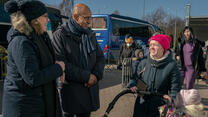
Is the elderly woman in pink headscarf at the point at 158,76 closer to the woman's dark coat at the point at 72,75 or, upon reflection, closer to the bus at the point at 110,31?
the woman's dark coat at the point at 72,75

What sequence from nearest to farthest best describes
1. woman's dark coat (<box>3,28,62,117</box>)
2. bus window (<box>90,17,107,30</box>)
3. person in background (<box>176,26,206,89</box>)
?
1. woman's dark coat (<box>3,28,62,117</box>)
2. person in background (<box>176,26,206,89</box>)
3. bus window (<box>90,17,107,30</box>)

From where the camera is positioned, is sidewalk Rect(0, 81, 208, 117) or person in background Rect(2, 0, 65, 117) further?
sidewalk Rect(0, 81, 208, 117)

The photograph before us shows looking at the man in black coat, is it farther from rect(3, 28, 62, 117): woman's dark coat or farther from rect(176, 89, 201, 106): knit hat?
rect(176, 89, 201, 106): knit hat

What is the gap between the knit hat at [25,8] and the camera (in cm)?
185

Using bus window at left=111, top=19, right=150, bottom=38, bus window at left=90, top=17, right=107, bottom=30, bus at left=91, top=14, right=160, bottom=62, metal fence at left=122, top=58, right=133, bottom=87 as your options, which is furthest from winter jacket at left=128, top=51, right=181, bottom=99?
bus window at left=111, top=19, right=150, bottom=38

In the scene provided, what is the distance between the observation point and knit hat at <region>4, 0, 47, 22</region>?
1.85 metres

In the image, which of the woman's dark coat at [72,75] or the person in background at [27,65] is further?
the woman's dark coat at [72,75]

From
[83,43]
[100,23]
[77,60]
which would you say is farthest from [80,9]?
[100,23]

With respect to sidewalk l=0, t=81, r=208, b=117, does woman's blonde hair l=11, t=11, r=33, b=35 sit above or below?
above

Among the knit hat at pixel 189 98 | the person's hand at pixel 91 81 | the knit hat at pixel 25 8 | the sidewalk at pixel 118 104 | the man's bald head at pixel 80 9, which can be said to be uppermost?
the man's bald head at pixel 80 9

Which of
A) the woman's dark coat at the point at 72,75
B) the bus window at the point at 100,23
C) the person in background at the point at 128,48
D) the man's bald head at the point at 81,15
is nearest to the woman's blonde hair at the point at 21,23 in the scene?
the woman's dark coat at the point at 72,75

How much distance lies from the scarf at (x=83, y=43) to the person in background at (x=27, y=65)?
1.53 ft

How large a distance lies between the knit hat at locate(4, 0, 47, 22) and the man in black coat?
519 millimetres

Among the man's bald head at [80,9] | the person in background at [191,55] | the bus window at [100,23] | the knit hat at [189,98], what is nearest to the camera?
the knit hat at [189,98]
